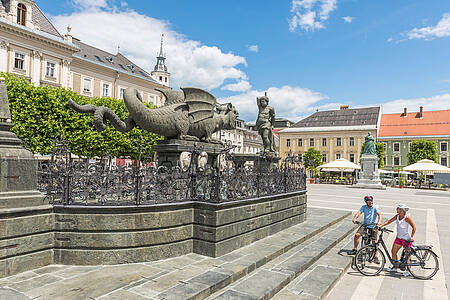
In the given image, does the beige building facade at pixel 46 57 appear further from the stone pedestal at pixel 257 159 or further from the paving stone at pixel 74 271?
the paving stone at pixel 74 271

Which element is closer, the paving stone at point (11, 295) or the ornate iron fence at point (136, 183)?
the paving stone at point (11, 295)

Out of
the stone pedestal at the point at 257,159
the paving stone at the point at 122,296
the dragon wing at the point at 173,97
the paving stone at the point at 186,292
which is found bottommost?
the paving stone at the point at 186,292

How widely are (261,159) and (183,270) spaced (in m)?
7.17

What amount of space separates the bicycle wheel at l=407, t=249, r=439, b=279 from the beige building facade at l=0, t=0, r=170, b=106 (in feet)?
84.0

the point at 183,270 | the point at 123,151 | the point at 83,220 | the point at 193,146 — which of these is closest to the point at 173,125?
the point at 193,146

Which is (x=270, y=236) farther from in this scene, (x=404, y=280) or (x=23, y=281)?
(x=23, y=281)

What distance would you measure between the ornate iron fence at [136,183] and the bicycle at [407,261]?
255cm

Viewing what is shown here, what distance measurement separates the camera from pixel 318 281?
515cm

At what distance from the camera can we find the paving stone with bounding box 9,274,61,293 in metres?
4.07

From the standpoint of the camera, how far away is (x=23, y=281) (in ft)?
14.1

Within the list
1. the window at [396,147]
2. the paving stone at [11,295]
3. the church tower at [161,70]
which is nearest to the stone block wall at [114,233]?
the paving stone at [11,295]

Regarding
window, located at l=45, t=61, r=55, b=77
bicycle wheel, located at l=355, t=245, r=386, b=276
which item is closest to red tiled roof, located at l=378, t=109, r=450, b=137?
window, located at l=45, t=61, r=55, b=77

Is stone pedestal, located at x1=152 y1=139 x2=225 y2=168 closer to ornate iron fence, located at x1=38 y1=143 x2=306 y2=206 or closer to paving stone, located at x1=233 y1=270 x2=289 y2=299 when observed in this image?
ornate iron fence, located at x1=38 y1=143 x2=306 y2=206

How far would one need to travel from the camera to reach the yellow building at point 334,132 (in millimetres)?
52219
